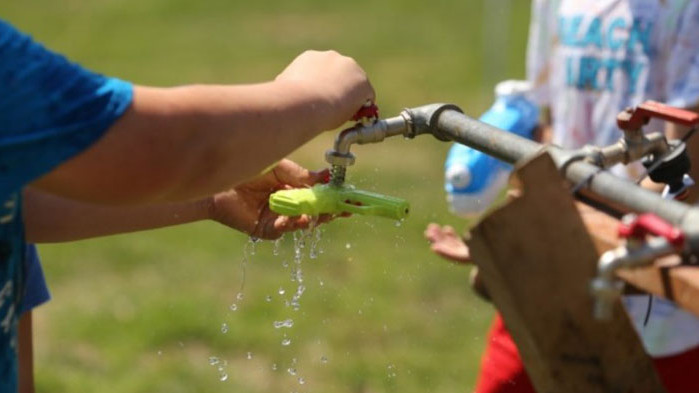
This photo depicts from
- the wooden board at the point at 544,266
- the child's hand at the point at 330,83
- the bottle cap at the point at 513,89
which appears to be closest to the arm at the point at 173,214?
the child's hand at the point at 330,83

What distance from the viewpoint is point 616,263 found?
4.42 feet

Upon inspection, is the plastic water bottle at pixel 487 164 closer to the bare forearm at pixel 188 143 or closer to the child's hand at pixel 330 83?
the child's hand at pixel 330 83

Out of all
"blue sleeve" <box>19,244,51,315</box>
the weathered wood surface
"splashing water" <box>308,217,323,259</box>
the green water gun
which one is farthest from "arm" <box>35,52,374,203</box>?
"blue sleeve" <box>19,244,51,315</box>

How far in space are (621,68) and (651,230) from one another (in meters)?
1.88

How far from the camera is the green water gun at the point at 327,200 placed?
1889 mm

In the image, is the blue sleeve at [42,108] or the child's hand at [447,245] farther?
the child's hand at [447,245]

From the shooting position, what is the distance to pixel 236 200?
7.30 feet

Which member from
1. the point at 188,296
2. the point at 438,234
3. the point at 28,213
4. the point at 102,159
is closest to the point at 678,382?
the point at 438,234

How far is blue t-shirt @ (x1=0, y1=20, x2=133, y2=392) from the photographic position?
4.88 ft

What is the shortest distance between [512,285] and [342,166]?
50 cm

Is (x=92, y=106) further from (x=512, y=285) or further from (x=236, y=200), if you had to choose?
(x=236, y=200)

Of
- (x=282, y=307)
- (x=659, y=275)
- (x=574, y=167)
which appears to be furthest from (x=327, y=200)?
(x=282, y=307)

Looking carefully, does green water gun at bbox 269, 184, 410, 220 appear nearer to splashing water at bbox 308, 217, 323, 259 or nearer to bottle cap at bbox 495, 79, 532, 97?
splashing water at bbox 308, 217, 323, 259

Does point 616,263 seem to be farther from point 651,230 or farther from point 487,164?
point 487,164
